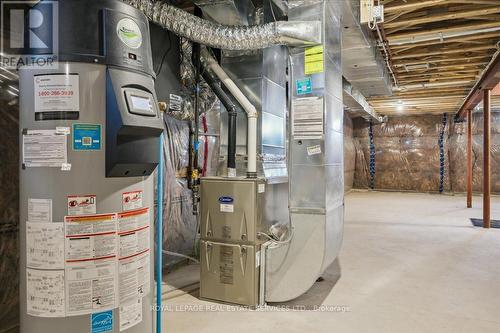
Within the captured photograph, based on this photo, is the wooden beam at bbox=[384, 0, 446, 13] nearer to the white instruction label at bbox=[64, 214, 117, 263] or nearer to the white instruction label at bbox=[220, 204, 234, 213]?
the white instruction label at bbox=[220, 204, 234, 213]

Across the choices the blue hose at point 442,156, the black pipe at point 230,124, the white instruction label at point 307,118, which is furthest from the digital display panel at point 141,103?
the blue hose at point 442,156

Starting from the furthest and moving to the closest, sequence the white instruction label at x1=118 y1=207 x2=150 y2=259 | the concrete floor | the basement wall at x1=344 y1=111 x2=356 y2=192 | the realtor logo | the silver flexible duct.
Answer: the basement wall at x1=344 y1=111 x2=356 y2=192 → the silver flexible duct → the concrete floor → the white instruction label at x1=118 y1=207 x2=150 y2=259 → the realtor logo

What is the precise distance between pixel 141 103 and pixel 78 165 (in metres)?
0.35

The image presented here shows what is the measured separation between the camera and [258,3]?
121 inches

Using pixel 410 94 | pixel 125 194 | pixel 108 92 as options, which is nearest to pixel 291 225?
pixel 125 194

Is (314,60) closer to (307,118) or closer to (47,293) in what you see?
(307,118)

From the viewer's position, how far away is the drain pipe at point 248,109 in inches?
103

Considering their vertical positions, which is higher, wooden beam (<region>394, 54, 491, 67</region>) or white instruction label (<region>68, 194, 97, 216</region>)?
wooden beam (<region>394, 54, 491, 67</region>)

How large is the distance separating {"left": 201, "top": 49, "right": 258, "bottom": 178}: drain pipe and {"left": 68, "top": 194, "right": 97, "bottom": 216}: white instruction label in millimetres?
1394

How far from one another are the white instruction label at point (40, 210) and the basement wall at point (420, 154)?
10625 millimetres

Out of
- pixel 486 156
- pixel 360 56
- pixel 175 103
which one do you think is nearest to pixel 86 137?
pixel 175 103

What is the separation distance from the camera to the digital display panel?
4.52ft

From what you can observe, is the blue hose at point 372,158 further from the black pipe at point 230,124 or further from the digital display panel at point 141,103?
the digital display panel at point 141,103

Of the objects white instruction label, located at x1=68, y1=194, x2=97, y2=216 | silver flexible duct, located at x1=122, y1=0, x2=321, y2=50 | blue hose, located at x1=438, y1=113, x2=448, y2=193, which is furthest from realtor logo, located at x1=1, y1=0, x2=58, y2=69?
blue hose, located at x1=438, y1=113, x2=448, y2=193
